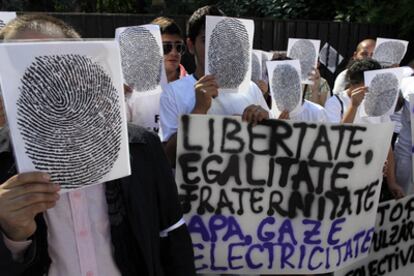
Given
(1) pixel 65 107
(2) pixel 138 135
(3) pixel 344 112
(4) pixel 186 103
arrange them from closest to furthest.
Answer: (1) pixel 65 107
(2) pixel 138 135
(4) pixel 186 103
(3) pixel 344 112

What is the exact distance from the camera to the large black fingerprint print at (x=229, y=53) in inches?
76.0

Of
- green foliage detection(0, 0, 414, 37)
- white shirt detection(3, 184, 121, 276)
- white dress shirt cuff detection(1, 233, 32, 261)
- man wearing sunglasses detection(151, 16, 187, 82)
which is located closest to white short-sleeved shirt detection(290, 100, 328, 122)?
man wearing sunglasses detection(151, 16, 187, 82)

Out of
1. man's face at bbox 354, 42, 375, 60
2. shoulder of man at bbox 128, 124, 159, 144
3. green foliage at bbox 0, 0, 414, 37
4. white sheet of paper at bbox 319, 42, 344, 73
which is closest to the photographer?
shoulder of man at bbox 128, 124, 159, 144

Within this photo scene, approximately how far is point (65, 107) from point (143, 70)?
1627mm

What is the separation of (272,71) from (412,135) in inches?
39.9

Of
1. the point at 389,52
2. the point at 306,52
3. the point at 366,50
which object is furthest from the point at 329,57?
the point at 306,52

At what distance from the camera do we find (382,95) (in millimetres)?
2660

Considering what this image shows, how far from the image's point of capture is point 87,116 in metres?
0.97

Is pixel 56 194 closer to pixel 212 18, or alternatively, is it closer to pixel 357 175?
pixel 212 18

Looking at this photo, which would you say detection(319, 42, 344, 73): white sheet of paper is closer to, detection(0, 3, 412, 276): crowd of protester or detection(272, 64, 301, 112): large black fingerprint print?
detection(272, 64, 301, 112): large black fingerprint print

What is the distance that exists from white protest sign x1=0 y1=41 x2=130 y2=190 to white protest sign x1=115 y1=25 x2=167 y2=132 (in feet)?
4.93

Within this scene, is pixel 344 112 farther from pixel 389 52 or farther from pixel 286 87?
pixel 389 52

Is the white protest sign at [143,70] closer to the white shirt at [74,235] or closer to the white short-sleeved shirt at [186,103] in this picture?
the white short-sleeved shirt at [186,103]

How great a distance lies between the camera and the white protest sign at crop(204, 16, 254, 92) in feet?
6.31
